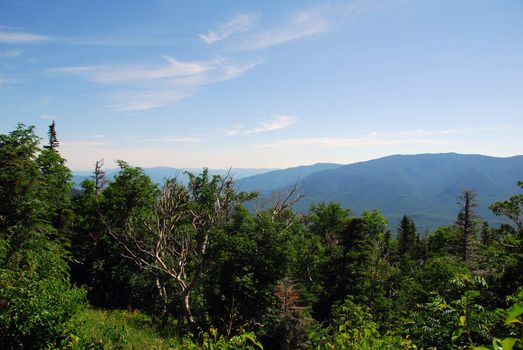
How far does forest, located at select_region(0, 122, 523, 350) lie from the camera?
6153 millimetres

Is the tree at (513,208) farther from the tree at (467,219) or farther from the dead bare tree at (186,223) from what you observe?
the dead bare tree at (186,223)

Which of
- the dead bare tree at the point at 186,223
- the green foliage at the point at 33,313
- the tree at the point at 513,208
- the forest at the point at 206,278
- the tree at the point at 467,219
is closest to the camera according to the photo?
the forest at the point at 206,278

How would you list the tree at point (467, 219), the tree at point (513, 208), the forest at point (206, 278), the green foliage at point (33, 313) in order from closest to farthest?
the forest at point (206, 278) < the green foliage at point (33, 313) < the tree at point (513, 208) < the tree at point (467, 219)

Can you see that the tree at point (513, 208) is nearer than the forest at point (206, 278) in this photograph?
No

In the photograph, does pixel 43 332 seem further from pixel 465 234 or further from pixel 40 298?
pixel 465 234

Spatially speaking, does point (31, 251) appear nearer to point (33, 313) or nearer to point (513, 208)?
point (33, 313)

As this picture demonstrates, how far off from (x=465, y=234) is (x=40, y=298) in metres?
46.4

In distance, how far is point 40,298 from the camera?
267 inches

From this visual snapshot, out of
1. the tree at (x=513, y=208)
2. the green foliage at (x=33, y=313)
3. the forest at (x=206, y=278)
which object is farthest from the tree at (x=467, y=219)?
the green foliage at (x=33, y=313)

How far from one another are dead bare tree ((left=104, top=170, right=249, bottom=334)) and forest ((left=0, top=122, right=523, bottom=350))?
181 millimetres

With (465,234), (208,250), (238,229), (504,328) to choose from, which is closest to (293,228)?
(238,229)

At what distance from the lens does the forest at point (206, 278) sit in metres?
6.15

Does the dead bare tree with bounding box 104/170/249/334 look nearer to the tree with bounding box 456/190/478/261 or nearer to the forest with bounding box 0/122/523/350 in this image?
the forest with bounding box 0/122/523/350

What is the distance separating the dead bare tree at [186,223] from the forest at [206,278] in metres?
0.18
